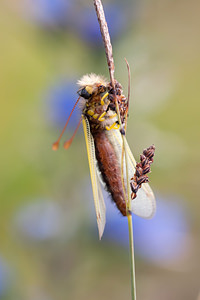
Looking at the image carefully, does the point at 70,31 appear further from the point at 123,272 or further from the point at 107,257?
the point at 123,272

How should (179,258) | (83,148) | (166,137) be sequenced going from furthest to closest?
(179,258)
(83,148)
(166,137)

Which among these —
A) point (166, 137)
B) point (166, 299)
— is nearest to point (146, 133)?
point (166, 137)

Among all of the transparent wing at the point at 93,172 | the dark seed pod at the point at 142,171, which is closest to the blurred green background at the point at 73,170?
the transparent wing at the point at 93,172

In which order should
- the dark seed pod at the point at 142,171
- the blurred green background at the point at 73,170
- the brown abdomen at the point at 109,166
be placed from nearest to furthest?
the dark seed pod at the point at 142,171 < the brown abdomen at the point at 109,166 < the blurred green background at the point at 73,170

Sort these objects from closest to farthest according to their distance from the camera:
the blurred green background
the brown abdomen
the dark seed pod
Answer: the dark seed pod → the brown abdomen → the blurred green background

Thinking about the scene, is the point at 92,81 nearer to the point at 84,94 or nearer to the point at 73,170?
the point at 84,94

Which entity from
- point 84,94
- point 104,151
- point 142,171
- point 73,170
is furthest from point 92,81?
point 73,170

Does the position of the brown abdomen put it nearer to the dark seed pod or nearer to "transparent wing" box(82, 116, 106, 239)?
"transparent wing" box(82, 116, 106, 239)

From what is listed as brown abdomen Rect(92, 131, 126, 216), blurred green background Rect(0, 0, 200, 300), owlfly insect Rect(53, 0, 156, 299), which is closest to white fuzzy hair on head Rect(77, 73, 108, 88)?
owlfly insect Rect(53, 0, 156, 299)

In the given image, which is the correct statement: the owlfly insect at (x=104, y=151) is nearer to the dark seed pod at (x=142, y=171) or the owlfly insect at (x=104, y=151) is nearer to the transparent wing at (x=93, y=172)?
the transparent wing at (x=93, y=172)
